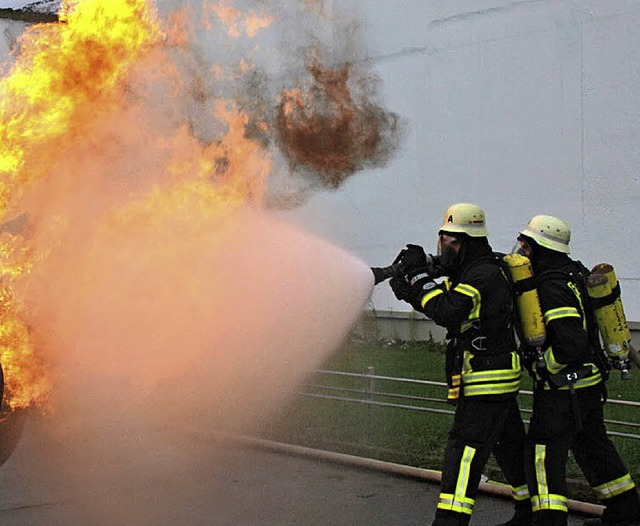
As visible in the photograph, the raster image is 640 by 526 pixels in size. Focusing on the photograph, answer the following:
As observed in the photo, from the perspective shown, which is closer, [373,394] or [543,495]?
[543,495]

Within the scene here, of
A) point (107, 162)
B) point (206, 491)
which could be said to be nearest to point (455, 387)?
point (206, 491)

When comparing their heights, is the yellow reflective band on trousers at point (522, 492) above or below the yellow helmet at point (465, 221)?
below

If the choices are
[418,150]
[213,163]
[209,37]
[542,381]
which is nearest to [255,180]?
[213,163]

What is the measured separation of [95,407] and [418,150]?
9.87 m

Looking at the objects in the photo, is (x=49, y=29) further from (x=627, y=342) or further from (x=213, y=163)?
(x=627, y=342)

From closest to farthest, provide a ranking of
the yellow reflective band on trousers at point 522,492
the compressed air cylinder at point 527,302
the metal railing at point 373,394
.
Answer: the compressed air cylinder at point 527,302
the yellow reflective band on trousers at point 522,492
the metal railing at point 373,394

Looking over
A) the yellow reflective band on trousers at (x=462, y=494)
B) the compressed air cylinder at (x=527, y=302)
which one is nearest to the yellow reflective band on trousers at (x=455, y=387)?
the yellow reflective band on trousers at (x=462, y=494)

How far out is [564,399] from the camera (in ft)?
20.1

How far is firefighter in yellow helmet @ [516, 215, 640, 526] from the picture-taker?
6.02 meters

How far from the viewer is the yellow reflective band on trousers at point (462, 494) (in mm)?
5820

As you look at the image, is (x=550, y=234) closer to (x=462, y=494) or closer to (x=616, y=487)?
(x=616, y=487)

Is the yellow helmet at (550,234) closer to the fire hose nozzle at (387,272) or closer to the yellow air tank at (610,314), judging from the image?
the yellow air tank at (610,314)

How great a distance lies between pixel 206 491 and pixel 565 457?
2.98 metres

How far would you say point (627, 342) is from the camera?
6.37m
